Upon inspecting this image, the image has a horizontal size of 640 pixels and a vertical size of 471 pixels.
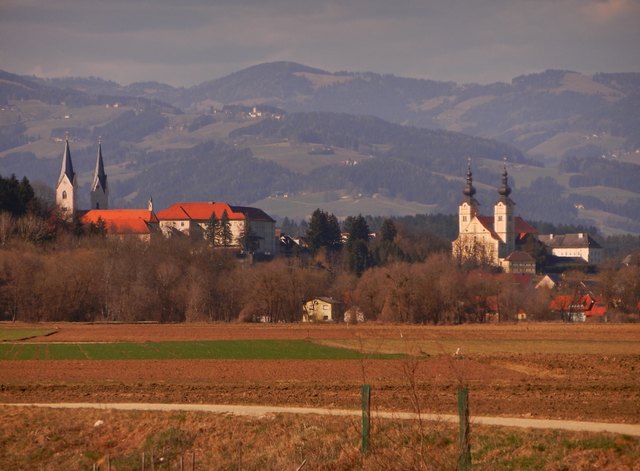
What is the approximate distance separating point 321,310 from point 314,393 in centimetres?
7040

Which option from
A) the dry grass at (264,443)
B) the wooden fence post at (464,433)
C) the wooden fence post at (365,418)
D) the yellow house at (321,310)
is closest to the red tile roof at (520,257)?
the yellow house at (321,310)

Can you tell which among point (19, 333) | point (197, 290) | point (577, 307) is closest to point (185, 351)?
point (19, 333)

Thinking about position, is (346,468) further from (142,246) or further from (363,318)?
(142,246)

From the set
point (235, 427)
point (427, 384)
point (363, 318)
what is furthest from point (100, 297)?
point (235, 427)

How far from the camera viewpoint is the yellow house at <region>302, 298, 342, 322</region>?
335 ft

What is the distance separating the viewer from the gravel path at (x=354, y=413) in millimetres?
27453

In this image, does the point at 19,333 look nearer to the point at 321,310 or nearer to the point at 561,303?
the point at 321,310

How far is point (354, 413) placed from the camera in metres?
30.1

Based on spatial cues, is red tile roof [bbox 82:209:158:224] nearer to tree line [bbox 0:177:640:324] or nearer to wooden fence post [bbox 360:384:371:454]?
tree line [bbox 0:177:640:324]

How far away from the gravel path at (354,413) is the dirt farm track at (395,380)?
98 cm

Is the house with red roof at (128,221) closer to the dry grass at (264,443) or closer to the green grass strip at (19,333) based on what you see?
the green grass strip at (19,333)

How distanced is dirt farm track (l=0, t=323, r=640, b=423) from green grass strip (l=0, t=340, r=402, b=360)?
2.10 meters

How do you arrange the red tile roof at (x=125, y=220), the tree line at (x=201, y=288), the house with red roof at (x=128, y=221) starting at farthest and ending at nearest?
the red tile roof at (x=125, y=220) < the house with red roof at (x=128, y=221) < the tree line at (x=201, y=288)

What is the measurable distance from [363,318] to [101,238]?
35877mm
